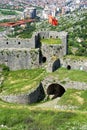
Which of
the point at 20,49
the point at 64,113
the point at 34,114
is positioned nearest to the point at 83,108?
the point at 64,113

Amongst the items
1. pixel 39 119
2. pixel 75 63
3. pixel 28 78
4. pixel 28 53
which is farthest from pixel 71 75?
pixel 39 119

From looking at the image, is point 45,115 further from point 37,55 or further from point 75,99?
point 37,55

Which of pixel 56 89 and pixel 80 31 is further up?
pixel 56 89

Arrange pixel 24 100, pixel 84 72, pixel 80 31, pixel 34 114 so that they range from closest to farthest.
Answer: pixel 34 114 → pixel 24 100 → pixel 84 72 → pixel 80 31

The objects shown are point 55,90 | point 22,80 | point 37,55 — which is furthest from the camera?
point 37,55

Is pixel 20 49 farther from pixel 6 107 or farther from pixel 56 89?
pixel 6 107

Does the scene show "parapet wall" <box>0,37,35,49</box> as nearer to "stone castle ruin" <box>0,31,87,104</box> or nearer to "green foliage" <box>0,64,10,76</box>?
"stone castle ruin" <box>0,31,87,104</box>
